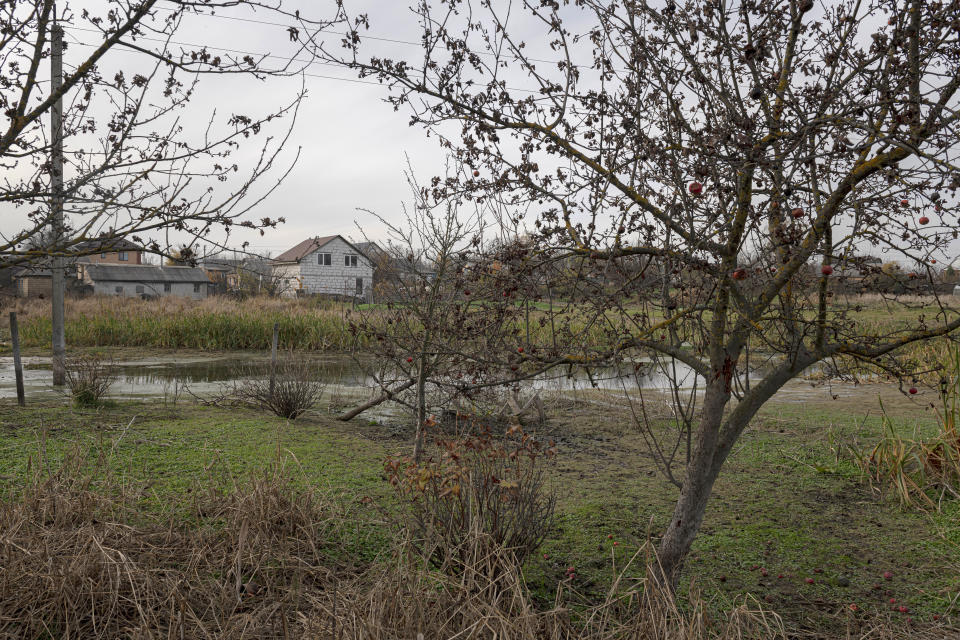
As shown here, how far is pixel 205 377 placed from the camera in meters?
14.1

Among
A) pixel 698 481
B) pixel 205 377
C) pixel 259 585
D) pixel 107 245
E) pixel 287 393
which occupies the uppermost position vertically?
pixel 107 245

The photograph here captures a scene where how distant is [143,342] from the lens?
19703 mm

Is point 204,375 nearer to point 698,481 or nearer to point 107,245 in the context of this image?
point 107,245

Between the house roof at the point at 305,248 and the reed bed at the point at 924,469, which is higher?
the house roof at the point at 305,248

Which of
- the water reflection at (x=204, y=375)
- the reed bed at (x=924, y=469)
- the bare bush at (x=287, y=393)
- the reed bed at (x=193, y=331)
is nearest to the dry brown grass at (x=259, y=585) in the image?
the reed bed at (x=924, y=469)

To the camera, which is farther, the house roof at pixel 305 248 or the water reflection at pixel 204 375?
the house roof at pixel 305 248

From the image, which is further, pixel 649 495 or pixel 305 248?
pixel 305 248

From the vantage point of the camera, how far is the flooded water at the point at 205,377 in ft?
38.1

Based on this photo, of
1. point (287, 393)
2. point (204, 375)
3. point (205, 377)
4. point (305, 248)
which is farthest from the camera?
point (305, 248)

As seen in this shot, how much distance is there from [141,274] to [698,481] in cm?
5428

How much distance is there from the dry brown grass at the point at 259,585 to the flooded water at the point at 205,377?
5903mm

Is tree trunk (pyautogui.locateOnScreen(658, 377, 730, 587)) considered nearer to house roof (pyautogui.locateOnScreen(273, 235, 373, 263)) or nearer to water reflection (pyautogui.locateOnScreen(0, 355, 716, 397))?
water reflection (pyautogui.locateOnScreen(0, 355, 716, 397))

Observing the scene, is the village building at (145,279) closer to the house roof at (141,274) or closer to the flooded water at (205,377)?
the house roof at (141,274)

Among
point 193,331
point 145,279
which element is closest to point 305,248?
point 145,279
